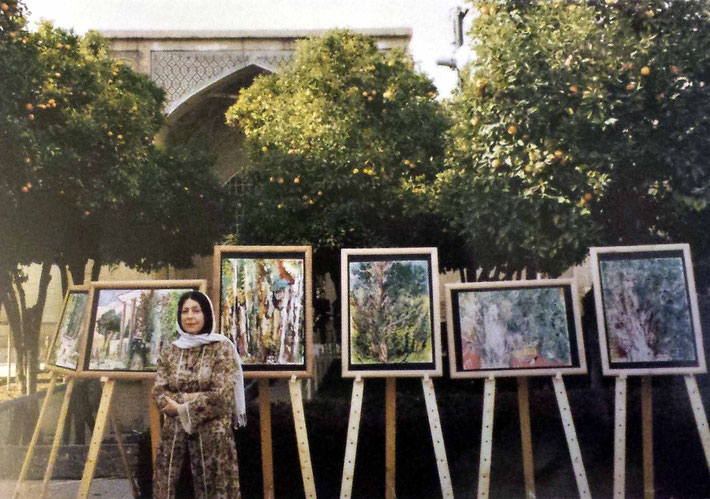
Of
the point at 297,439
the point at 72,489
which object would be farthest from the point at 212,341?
the point at 72,489

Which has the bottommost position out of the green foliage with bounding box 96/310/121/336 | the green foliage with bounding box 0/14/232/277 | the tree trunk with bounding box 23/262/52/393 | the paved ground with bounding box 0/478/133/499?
the paved ground with bounding box 0/478/133/499

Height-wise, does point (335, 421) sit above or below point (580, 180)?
below

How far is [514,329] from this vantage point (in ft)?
16.4

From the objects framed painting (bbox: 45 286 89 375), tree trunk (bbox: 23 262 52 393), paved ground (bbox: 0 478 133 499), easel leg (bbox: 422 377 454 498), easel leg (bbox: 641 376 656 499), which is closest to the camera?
easel leg (bbox: 422 377 454 498)

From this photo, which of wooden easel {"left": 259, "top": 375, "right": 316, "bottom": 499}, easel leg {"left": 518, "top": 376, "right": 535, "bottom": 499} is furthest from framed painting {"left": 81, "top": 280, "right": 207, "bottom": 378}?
easel leg {"left": 518, "top": 376, "right": 535, "bottom": 499}

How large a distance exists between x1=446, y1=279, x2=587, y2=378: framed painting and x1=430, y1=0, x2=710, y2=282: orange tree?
0.77 meters

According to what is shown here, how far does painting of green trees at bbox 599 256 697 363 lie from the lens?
488cm

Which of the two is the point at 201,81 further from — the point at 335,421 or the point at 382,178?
the point at 335,421

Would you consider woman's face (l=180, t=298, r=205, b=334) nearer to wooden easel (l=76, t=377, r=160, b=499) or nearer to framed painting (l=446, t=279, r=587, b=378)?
wooden easel (l=76, t=377, r=160, b=499)

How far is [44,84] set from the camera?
8508 mm

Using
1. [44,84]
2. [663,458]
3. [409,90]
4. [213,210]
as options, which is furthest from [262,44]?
[663,458]

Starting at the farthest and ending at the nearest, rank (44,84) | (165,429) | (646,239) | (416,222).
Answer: (416,222) < (44,84) < (646,239) < (165,429)

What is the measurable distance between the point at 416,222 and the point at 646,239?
4.16 meters

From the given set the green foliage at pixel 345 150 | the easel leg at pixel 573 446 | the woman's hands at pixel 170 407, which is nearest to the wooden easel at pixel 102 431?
the woman's hands at pixel 170 407
